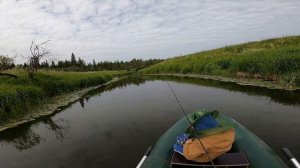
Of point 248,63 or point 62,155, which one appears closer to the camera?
point 62,155

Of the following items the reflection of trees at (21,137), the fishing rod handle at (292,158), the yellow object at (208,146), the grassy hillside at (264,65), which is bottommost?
the reflection of trees at (21,137)

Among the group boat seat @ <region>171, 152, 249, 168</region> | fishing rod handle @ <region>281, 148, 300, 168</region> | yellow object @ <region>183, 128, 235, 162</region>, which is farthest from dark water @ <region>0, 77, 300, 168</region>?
yellow object @ <region>183, 128, 235, 162</region>

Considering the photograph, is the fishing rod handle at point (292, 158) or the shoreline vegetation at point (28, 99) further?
the shoreline vegetation at point (28, 99)

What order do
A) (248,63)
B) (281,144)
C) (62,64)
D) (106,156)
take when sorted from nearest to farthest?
Answer: (281,144) < (106,156) < (248,63) < (62,64)

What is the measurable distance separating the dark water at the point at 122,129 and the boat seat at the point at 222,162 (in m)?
2.58

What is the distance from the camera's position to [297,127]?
331 inches

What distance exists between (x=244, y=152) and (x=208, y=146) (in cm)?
96

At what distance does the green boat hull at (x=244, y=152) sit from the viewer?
462cm

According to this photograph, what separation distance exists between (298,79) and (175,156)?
12104mm

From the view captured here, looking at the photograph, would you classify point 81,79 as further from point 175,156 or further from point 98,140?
point 175,156

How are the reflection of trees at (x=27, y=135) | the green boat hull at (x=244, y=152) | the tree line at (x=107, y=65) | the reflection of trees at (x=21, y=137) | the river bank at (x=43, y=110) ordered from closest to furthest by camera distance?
the green boat hull at (x=244, y=152) < the reflection of trees at (x=21, y=137) < the reflection of trees at (x=27, y=135) < the river bank at (x=43, y=110) < the tree line at (x=107, y=65)

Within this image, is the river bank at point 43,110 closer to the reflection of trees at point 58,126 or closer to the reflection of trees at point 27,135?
the reflection of trees at point 27,135

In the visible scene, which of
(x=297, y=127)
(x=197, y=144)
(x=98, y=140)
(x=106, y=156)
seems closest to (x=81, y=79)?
(x=98, y=140)

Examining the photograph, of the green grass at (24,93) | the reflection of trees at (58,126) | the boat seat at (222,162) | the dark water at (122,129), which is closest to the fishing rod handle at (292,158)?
the dark water at (122,129)
